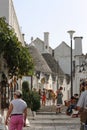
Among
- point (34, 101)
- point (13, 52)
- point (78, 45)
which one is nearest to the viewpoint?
point (13, 52)

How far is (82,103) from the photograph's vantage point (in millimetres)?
13141

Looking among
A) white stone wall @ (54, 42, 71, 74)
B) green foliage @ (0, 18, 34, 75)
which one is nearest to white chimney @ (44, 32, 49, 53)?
white stone wall @ (54, 42, 71, 74)

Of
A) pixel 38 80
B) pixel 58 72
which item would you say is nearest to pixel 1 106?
pixel 38 80

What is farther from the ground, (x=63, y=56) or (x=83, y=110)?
(x=63, y=56)

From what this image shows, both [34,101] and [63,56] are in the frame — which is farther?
[63,56]

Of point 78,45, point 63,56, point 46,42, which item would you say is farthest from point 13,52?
point 46,42

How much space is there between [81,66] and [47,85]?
13.9 ft

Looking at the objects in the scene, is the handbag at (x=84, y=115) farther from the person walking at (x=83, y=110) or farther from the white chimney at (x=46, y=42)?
the white chimney at (x=46, y=42)

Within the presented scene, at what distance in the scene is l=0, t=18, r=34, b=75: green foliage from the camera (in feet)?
60.3

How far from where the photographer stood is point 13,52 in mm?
18844

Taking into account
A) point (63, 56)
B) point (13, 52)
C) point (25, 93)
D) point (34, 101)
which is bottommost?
point (34, 101)

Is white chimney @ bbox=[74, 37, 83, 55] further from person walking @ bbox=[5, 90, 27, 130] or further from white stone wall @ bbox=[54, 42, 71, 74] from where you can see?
person walking @ bbox=[5, 90, 27, 130]

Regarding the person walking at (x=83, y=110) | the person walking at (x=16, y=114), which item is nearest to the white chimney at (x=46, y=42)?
the person walking at (x=16, y=114)

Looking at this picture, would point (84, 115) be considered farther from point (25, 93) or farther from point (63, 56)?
point (63, 56)
